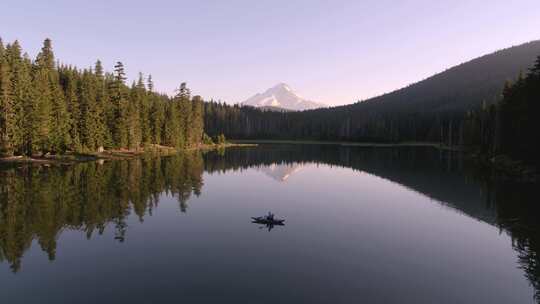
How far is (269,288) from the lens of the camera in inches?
661

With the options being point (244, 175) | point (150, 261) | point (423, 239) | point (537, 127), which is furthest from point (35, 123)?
point (537, 127)

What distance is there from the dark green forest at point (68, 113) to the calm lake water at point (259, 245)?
26.5 metres

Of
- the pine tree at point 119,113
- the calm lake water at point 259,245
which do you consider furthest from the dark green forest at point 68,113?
the calm lake water at point 259,245

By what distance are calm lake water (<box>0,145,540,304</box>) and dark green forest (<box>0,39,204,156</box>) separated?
86.8 feet

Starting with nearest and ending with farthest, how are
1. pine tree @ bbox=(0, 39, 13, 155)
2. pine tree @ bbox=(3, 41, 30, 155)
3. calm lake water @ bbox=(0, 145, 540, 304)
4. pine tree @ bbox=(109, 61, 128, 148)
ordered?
calm lake water @ bbox=(0, 145, 540, 304) → pine tree @ bbox=(0, 39, 13, 155) → pine tree @ bbox=(3, 41, 30, 155) → pine tree @ bbox=(109, 61, 128, 148)

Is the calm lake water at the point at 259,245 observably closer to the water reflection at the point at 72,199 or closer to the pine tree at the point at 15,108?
the water reflection at the point at 72,199

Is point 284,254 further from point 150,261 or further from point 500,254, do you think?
point 500,254

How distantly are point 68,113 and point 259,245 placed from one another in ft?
226

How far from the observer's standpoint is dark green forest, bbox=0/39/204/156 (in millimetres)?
66250

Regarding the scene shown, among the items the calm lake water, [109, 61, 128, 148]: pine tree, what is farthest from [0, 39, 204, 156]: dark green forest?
the calm lake water

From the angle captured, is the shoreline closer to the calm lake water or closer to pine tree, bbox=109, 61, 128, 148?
pine tree, bbox=109, 61, 128, 148

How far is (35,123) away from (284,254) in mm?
65469

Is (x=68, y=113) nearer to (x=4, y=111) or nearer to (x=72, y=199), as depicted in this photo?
(x=4, y=111)

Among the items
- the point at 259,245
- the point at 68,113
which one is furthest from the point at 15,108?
the point at 259,245
